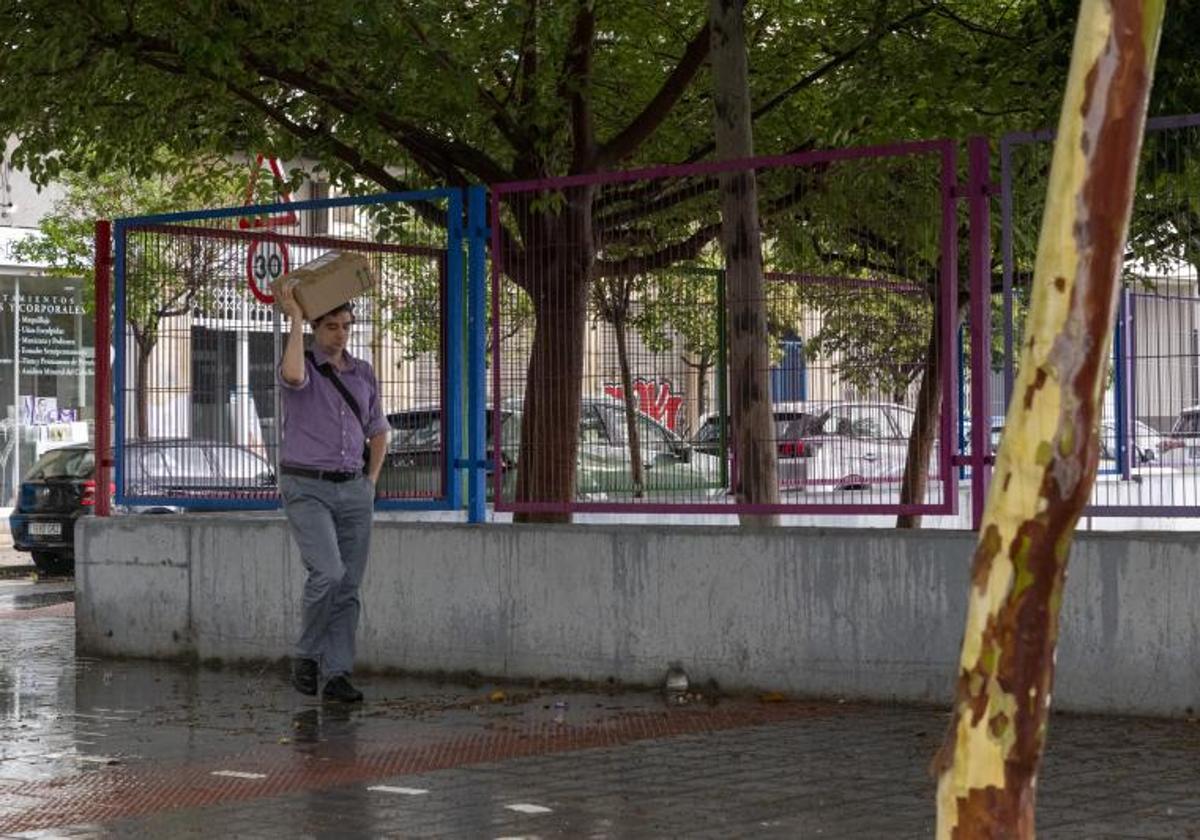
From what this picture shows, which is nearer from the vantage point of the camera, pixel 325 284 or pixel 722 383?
pixel 325 284

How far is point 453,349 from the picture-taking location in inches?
495

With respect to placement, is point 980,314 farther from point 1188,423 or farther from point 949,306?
point 1188,423

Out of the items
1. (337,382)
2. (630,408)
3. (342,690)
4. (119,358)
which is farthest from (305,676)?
(119,358)

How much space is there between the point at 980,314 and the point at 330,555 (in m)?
3.31

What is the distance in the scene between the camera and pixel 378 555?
494 inches

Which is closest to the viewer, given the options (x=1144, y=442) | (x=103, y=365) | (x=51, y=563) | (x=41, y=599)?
(x=1144, y=442)

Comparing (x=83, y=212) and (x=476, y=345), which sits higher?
(x=83, y=212)

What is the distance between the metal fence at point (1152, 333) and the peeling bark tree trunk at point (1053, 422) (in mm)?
5350

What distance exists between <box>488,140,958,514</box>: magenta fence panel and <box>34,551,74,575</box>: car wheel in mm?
14192

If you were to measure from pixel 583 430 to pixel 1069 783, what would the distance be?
444cm

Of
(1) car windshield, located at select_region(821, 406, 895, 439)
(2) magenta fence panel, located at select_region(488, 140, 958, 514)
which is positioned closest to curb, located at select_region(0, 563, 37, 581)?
(2) magenta fence panel, located at select_region(488, 140, 958, 514)

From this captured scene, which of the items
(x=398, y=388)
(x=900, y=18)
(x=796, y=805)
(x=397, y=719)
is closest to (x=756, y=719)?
(x=397, y=719)

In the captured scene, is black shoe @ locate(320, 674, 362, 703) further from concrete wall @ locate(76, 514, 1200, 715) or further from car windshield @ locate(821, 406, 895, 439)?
car windshield @ locate(821, 406, 895, 439)

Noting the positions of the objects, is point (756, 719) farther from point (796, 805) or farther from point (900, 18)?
point (900, 18)
